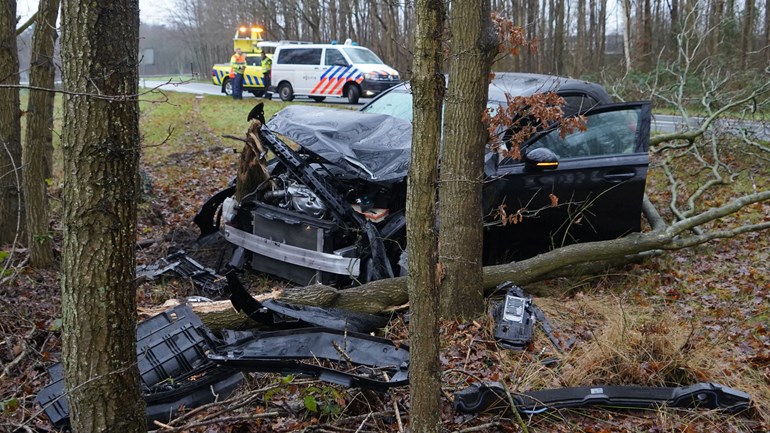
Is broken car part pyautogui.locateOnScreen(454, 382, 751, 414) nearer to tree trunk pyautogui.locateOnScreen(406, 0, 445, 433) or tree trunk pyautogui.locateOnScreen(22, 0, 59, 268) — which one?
tree trunk pyautogui.locateOnScreen(406, 0, 445, 433)

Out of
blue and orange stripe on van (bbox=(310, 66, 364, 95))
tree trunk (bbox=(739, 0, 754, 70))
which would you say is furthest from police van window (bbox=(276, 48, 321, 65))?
tree trunk (bbox=(739, 0, 754, 70))

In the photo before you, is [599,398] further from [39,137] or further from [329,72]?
[329,72]

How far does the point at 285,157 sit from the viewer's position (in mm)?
5688

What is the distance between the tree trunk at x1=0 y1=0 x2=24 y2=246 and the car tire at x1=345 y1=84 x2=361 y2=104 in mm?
13309

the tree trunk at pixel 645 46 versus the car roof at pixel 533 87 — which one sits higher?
the tree trunk at pixel 645 46

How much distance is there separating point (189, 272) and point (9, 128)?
101 inches

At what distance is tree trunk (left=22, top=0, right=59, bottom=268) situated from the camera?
6.16 m

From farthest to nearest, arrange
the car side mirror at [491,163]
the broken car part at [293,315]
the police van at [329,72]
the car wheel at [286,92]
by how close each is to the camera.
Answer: the car wheel at [286,92], the police van at [329,72], the car side mirror at [491,163], the broken car part at [293,315]

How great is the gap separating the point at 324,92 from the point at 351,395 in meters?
17.6

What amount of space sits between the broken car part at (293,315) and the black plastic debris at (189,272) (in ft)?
4.19

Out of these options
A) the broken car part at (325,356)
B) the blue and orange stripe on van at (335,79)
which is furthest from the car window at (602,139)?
the blue and orange stripe on van at (335,79)

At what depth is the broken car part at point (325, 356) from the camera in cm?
339

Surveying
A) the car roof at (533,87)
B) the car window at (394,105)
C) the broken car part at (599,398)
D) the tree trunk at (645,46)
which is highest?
the tree trunk at (645,46)

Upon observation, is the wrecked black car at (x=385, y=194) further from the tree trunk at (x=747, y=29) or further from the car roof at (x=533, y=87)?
the tree trunk at (x=747, y=29)
